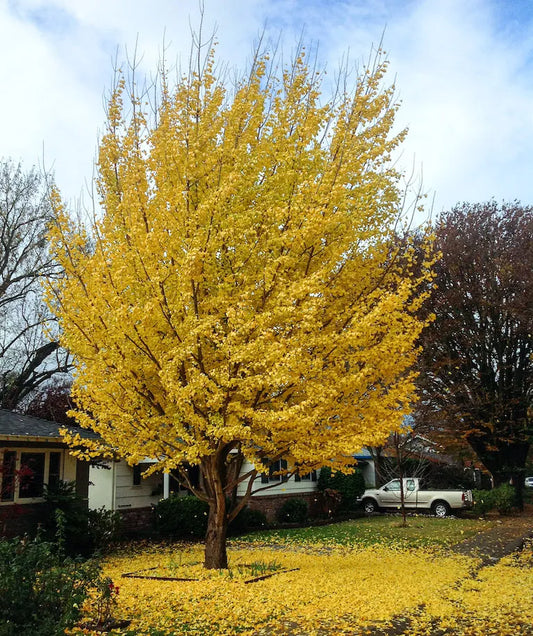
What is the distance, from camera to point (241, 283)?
321 inches

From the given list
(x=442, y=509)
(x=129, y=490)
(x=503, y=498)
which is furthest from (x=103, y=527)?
(x=503, y=498)

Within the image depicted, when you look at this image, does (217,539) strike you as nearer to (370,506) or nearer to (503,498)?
(503,498)

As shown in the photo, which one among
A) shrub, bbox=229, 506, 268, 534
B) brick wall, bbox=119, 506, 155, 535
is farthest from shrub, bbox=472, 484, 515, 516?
brick wall, bbox=119, 506, 155, 535

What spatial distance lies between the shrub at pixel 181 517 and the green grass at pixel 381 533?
1.28m

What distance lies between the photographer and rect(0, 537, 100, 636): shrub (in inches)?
189

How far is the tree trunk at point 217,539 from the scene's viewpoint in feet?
30.5

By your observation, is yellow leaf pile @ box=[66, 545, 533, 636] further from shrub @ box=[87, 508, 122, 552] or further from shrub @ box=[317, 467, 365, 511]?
shrub @ box=[317, 467, 365, 511]

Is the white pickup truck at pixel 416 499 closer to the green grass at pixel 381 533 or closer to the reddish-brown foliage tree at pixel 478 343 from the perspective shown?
the green grass at pixel 381 533

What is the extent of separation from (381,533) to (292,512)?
4.09 meters


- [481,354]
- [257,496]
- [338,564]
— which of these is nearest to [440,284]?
[481,354]

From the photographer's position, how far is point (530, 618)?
6594 mm

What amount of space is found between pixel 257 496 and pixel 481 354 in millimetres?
9876

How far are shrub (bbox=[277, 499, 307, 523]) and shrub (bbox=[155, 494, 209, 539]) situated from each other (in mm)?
4722

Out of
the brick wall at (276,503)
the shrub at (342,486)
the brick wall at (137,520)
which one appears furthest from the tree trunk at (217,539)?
the shrub at (342,486)
